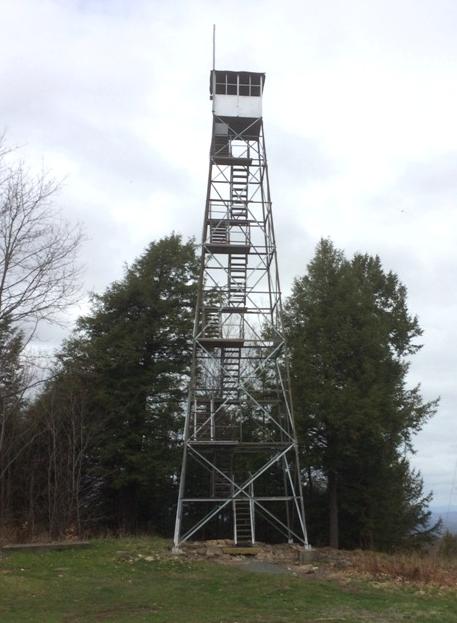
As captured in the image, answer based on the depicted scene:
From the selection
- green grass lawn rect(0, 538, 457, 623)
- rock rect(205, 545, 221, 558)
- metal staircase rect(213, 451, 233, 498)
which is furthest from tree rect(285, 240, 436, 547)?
green grass lawn rect(0, 538, 457, 623)

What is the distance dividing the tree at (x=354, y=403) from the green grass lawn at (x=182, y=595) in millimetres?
10766

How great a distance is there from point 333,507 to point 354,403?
4668 millimetres

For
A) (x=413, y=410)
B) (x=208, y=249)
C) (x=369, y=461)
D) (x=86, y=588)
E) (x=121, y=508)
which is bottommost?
(x=86, y=588)

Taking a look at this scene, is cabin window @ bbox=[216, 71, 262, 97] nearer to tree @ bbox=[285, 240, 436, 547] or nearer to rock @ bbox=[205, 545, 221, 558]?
tree @ bbox=[285, 240, 436, 547]

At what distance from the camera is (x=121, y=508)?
27969mm

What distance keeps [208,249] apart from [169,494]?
506 inches

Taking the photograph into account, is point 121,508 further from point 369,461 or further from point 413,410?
point 413,410

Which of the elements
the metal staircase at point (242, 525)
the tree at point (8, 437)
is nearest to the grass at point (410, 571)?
the metal staircase at point (242, 525)

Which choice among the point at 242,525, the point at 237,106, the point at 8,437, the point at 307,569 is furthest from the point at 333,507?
the point at 237,106

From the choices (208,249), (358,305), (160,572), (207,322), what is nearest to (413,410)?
(358,305)

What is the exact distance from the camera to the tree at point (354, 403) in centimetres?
2562

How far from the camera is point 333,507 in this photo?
2641 cm

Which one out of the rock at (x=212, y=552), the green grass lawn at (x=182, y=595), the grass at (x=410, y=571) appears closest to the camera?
the green grass lawn at (x=182, y=595)

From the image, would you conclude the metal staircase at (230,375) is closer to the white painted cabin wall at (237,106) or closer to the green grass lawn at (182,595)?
the green grass lawn at (182,595)
